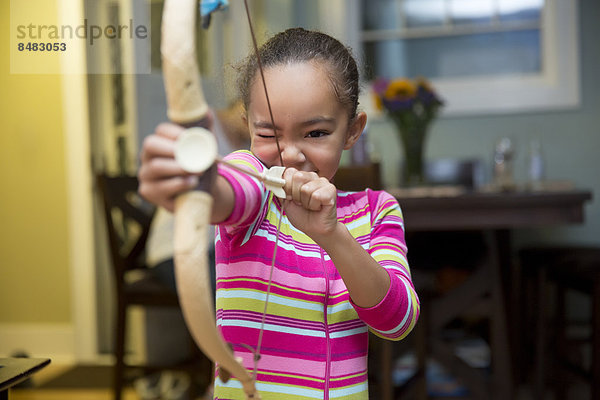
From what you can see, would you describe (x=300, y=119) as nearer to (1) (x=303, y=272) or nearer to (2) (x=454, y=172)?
(1) (x=303, y=272)

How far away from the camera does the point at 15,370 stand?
0.57 meters

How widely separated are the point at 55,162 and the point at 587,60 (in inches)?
98.9

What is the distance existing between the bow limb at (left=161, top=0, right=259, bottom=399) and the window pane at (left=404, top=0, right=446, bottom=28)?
2.86 m

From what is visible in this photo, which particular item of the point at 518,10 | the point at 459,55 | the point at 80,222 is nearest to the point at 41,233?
the point at 80,222

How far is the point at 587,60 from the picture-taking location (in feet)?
9.32

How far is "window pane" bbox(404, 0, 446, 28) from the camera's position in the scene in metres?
3.03

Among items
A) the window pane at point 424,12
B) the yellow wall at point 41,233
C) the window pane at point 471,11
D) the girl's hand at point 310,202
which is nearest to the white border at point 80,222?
the yellow wall at point 41,233

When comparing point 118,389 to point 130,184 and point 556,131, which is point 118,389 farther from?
point 556,131

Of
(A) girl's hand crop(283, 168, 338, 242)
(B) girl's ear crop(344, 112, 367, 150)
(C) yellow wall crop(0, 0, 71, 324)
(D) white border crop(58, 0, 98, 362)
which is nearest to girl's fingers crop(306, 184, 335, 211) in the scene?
(A) girl's hand crop(283, 168, 338, 242)

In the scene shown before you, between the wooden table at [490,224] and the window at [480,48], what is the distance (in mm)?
1198

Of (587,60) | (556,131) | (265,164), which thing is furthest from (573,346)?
(265,164)

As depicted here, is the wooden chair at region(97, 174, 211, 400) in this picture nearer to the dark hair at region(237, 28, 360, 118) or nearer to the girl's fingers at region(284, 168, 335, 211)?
the dark hair at region(237, 28, 360, 118)

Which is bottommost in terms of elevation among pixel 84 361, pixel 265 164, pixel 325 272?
pixel 84 361

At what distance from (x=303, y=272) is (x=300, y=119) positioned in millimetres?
159
